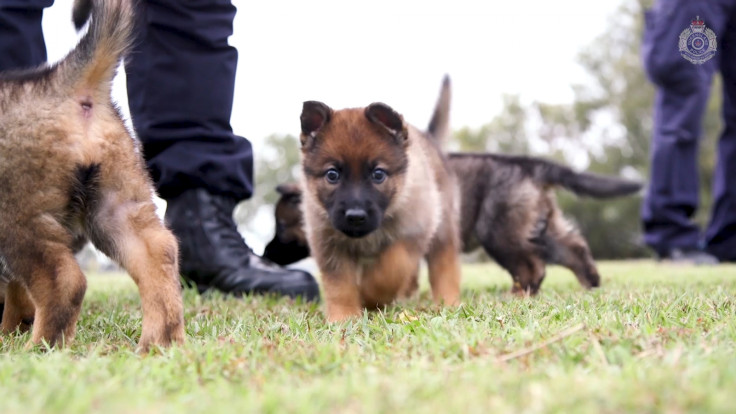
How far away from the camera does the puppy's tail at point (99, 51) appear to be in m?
2.41

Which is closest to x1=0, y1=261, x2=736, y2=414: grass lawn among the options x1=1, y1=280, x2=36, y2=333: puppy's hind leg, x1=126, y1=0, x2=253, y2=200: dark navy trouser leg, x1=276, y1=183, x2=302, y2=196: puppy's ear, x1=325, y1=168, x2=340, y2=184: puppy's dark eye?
x1=1, y1=280, x2=36, y2=333: puppy's hind leg

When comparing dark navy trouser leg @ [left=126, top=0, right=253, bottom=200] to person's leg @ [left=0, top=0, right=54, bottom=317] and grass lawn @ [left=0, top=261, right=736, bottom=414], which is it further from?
grass lawn @ [left=0, top=261, right=736, bottom=414]

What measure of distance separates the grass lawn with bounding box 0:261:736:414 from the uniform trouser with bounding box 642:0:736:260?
14.1ft

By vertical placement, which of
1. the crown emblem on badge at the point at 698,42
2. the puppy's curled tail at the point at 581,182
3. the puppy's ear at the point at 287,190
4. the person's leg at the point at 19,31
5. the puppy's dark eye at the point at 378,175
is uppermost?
the crown emblem on badge at the point at 698,42

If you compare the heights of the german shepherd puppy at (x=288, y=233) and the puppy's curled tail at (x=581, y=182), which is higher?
the puppy's curled tail at (x=581, y=182)

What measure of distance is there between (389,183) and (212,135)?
940 millimetres

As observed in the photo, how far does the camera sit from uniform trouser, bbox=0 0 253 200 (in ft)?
12.7

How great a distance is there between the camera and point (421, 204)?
3.78 meters

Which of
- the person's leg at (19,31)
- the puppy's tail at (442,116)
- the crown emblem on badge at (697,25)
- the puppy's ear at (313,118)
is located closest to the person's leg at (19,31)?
the person's leg at (19,31)

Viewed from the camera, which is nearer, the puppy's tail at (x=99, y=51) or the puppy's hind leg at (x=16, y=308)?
the puppy's tail at (x=99, y=51)

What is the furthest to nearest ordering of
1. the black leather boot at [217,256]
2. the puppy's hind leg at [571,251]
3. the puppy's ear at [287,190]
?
the puppy's ear at [287,190]
the puppy's hind leg at [571,251]
the black leather boot at [217,256]

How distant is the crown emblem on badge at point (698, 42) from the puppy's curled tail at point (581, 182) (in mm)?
1131

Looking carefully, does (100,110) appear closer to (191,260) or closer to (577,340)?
(577,340)

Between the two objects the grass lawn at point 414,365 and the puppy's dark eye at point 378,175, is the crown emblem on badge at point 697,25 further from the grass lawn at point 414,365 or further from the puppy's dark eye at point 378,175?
the grass lawn at point 414,365
